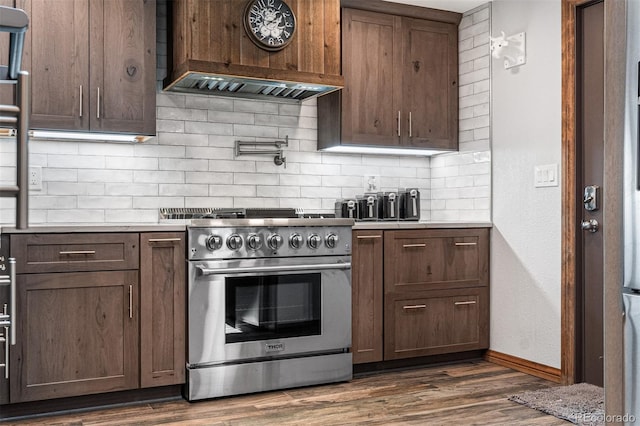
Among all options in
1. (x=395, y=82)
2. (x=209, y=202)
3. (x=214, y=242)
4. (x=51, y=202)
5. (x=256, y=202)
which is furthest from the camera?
(x=395, y=82)

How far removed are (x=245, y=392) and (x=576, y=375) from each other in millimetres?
1804

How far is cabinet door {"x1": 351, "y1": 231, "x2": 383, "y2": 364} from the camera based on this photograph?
12.3ft

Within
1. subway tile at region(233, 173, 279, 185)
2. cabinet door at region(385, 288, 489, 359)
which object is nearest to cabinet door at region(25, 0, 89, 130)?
subway tile at region(233, 173, 279, 185)

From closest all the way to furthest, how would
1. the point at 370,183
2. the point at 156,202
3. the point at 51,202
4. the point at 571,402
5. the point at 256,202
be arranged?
the point at 571,402 → the point at 51,202 → the point at 156,202 → the point at 256,202 → the point at 370,183

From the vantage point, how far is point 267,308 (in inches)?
137

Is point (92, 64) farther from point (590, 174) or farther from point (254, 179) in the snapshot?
point (590, 174)

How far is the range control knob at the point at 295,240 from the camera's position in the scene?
11.6ft

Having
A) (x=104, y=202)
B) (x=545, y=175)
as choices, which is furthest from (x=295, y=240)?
(x=545, y=175)

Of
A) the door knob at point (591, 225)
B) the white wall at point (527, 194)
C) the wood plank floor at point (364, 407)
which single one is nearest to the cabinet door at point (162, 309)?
the wood plank floor at point (364, 407)

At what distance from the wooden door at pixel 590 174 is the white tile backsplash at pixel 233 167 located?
750 millimetres

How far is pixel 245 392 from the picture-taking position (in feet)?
11.1

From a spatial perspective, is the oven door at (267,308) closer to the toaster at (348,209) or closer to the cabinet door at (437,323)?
the cabinet door at (437,323)

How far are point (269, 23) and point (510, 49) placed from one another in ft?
4.99

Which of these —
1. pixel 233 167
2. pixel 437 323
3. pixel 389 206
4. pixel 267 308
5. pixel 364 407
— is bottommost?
pixel 364 407
